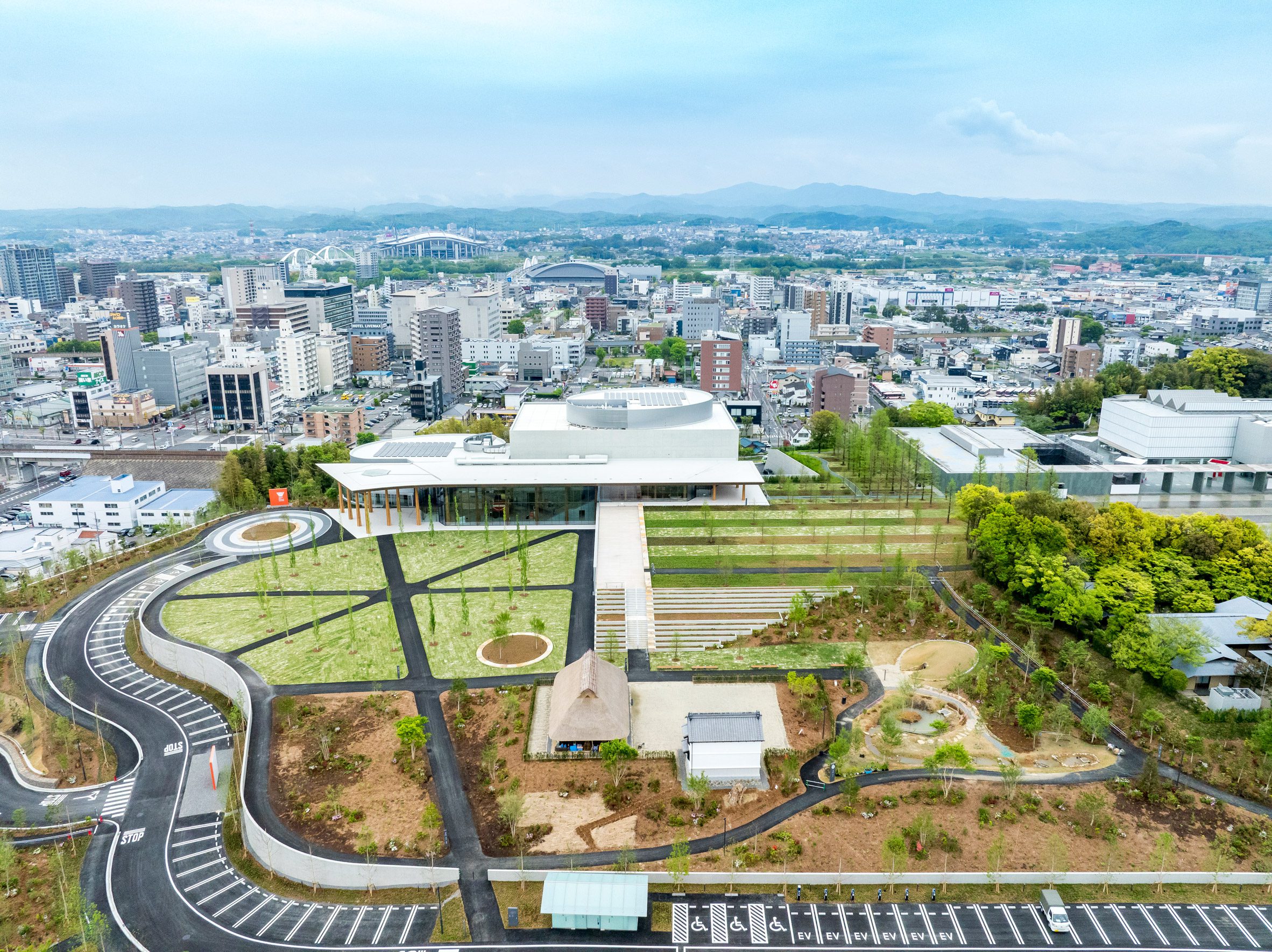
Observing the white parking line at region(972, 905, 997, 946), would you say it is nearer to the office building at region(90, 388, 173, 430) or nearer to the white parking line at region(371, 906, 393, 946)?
the white parking line at region(371, 906, 393, 946)

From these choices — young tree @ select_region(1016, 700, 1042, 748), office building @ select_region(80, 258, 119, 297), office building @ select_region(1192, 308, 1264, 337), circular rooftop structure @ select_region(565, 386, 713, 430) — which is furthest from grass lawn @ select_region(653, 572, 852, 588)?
office building @ select_region(80, 258, 119, 297)

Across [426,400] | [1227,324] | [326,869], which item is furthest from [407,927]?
[1227,324]

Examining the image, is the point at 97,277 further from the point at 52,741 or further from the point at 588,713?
the point at 588,713

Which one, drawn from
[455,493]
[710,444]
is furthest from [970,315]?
[455,493]

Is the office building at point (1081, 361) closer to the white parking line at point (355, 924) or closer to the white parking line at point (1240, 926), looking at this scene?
the white parking line at point (1240, 926)

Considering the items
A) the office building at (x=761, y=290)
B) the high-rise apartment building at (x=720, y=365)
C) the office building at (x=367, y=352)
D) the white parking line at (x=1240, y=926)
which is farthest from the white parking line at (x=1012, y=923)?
the office building at (x=761, y=290)

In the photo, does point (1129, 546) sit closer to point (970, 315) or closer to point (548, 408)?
point (548, 408)
